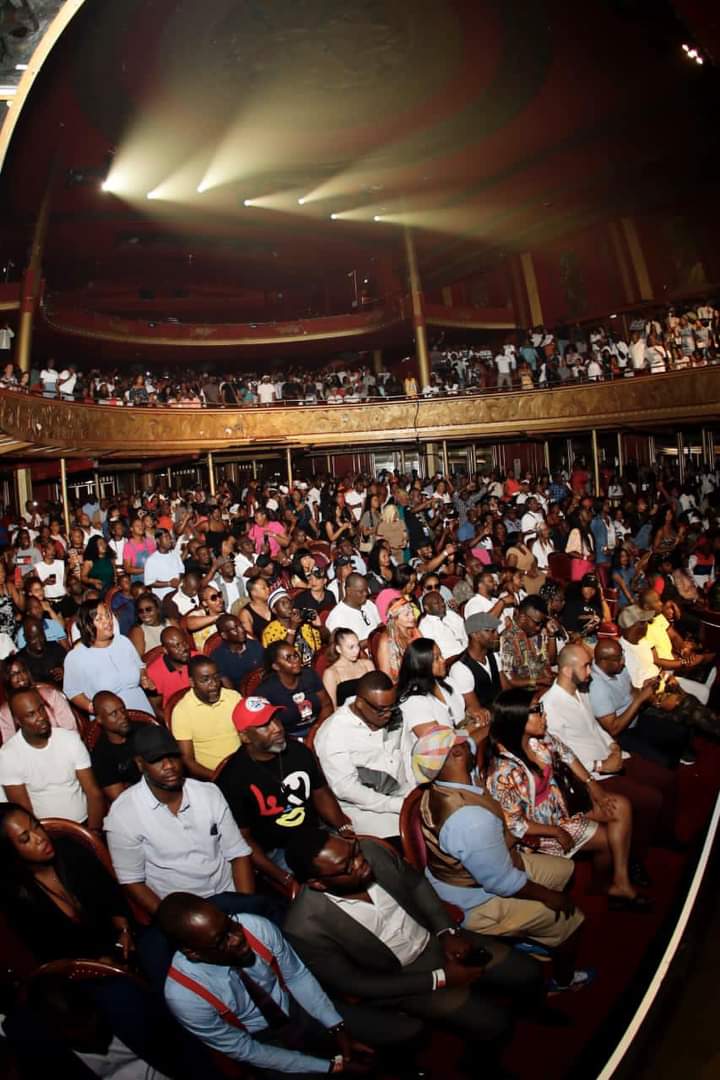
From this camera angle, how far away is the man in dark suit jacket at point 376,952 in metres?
2.94

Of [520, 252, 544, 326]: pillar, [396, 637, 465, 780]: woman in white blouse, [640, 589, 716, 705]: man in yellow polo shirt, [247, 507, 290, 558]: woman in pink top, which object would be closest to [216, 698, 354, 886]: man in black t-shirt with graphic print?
[396, 637, 465, 780]: woman in white blouse

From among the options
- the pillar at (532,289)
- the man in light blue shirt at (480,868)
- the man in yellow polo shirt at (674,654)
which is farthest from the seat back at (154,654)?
the pillar at (532,289)

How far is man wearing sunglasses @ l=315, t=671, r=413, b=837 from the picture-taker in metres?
4.03

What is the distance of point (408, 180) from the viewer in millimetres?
23875

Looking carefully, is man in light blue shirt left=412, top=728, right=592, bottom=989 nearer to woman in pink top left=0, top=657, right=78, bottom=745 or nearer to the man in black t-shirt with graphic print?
the man in black t-shirt with graphic print

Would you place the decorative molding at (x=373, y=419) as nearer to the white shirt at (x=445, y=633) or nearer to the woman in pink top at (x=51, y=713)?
the white shirt at (x=445, y=633)

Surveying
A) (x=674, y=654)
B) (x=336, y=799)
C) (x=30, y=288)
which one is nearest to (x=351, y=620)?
(x=674, y=654)

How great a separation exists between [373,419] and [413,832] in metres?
19.7

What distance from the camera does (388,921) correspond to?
306 cm

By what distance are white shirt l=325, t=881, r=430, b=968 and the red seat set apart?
3337 millimetres

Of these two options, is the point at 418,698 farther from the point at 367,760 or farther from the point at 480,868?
the point at 480,868

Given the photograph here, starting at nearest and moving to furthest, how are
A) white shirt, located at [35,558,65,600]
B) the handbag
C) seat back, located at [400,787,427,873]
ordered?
seat back, located at [400,787,427,873] < the handbag < white shirt, located at [35,558,65,600]

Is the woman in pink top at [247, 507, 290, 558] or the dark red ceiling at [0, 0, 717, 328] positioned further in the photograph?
the dark red ceiling at [0, 0, 717, 328]

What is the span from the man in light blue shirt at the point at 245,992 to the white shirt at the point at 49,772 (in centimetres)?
161
